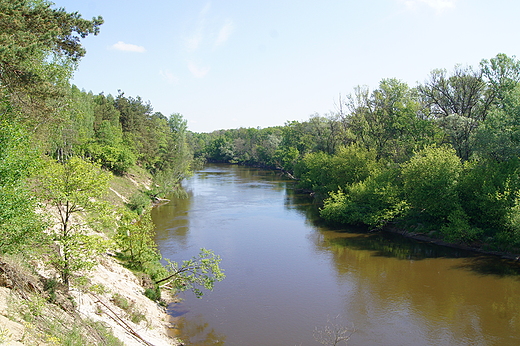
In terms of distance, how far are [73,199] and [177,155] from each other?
44456 millimetres

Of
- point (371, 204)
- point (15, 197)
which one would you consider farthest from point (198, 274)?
point (371, 204)

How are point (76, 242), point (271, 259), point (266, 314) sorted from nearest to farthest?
point (76, 242) < point (266, 314) < point (271, 259)

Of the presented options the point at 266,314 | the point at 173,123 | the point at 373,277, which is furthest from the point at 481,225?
the point at 173,123

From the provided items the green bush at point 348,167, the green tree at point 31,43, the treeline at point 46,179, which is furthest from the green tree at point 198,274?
the green bush at point 348,167

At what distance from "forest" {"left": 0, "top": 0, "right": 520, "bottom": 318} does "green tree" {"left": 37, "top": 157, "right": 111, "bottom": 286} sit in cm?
6

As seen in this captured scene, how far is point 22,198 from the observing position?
35.5 ft

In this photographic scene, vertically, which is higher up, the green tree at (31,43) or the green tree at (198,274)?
the green tree at (31,43)

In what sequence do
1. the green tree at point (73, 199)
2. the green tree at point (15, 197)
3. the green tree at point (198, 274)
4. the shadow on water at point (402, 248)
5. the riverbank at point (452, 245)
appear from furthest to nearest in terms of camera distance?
1. the riverbank at point (452, 245)
2. the shadow on water at point (402, 248)
3. the green tree at point (198, 274)
4. the green tree at point (73, 199)
5. the green tree at point (15, 197)

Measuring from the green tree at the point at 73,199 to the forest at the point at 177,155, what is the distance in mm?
56

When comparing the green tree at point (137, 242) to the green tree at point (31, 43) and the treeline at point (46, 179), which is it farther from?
the green tree at point (31, 43)

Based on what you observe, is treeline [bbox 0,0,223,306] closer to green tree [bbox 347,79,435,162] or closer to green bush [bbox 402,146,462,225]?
green bush [bbox 402,146,462,225]

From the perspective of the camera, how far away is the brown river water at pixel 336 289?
56.3 ft

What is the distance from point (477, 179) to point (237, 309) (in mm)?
21582

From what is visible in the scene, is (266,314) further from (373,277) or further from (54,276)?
(54,276)
